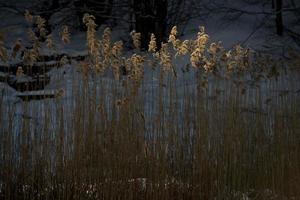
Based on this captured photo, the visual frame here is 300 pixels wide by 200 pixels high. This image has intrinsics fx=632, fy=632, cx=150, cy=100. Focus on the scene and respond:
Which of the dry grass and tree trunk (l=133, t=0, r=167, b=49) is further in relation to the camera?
tree trunk (l=133, t=0, r=167, b=49)

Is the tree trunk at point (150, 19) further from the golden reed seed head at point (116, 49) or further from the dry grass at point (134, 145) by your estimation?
the golden reed seed head at point (116, 49)

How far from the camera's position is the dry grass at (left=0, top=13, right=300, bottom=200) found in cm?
442

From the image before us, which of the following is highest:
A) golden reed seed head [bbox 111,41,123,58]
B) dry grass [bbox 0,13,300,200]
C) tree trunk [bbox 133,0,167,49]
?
tree trunk [bbox 133,0,167,49]

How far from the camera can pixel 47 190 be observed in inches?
175

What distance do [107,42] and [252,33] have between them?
18.5ft

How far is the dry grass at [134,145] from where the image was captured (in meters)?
4.42

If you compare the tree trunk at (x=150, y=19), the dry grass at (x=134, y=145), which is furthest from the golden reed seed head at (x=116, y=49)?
the tree trunk at (x=150, y=19)

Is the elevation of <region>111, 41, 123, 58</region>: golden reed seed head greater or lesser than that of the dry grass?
greater

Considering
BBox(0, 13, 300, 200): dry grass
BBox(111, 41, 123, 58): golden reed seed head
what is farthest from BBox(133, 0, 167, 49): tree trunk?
BBox(111, 41, 123, 58): golden reed seed head

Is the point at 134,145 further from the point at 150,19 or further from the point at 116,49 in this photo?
the point at 150,19

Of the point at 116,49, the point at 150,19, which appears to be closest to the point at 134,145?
the point at 116,49

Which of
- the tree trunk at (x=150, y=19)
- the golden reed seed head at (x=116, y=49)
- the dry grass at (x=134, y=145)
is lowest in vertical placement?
the dry grass at (x=134, y=145)

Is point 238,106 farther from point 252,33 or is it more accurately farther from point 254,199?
point 252,33

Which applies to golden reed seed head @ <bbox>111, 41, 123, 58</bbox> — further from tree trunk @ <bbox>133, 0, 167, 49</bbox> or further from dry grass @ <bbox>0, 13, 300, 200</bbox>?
tree trunk @ <bbox>133, 0, 167, 49</bbox>
